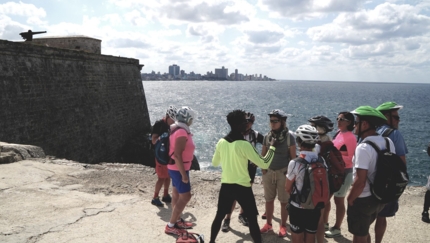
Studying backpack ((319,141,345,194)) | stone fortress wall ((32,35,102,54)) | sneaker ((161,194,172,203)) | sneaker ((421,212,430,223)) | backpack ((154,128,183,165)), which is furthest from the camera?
stone fortress wall ((32,35,102,54))

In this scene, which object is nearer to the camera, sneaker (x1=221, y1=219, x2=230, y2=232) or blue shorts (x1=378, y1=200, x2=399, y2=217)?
blue shorts (x1=378, y1=200, x2=399, y2=217)

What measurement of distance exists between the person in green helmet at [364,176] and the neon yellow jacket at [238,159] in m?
0.93

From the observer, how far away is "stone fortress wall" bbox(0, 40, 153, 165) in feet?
35.7

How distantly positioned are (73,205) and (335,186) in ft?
13.4

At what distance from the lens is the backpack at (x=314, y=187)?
10.8ft

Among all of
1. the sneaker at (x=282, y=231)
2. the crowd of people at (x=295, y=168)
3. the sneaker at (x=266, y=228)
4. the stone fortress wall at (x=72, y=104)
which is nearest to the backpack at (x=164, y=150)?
the crowd of people at (x=295, y=168)

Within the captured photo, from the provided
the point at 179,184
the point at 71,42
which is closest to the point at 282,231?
the point at 179,184

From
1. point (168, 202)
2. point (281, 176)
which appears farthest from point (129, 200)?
point (281, 176)

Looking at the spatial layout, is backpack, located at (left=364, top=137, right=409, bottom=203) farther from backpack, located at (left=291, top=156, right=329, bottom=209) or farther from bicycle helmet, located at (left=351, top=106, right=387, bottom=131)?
backpack, located at (left=291, top=156, right=329, bottom=209)

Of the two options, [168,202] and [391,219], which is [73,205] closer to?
[168,202]

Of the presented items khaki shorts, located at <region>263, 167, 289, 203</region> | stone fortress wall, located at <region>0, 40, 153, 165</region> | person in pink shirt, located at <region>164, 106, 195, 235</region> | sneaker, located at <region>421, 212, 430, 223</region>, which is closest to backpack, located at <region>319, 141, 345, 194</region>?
khaki shorts, located at <region>263, 167, 289, 203</region>

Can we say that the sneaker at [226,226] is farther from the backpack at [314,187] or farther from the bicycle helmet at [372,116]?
the bicycle helmet at [372,116]

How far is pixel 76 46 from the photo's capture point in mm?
18594

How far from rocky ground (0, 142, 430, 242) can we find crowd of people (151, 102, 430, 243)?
1.12 ft
